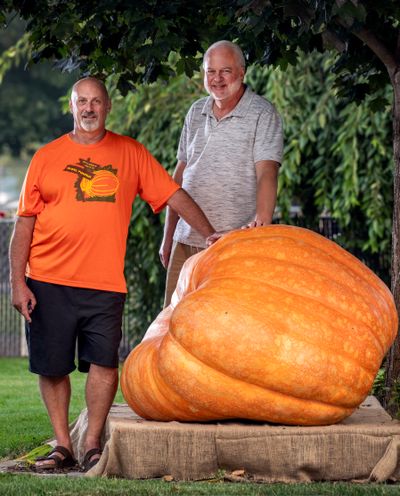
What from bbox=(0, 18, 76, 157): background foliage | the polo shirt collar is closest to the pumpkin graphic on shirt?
the polo shirt collar

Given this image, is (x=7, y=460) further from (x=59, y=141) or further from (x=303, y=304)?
(x=303, y=304)

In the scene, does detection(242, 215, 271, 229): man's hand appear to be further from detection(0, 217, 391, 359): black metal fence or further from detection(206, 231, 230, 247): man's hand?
detection(0, 217, 391, 359): black metal fence

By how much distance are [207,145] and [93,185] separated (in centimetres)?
84

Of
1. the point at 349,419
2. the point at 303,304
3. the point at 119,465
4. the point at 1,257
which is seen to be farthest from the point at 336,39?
the point at 1,257

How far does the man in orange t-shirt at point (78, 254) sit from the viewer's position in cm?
585

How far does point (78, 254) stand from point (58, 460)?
42.9 inches

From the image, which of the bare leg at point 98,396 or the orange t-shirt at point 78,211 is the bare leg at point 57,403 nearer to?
the bare leg at point 98,396

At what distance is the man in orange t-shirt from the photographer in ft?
19.2

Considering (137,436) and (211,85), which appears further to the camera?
(211,85)

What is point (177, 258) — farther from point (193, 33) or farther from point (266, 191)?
point (193, 33)

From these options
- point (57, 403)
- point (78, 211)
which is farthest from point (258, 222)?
point (57, 403)

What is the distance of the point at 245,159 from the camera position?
20.7 feet

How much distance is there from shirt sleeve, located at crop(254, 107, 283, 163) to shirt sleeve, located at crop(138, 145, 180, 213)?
Result: 51cm

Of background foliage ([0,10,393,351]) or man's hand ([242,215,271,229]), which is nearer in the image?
man's hand ([242,215,271,229])
